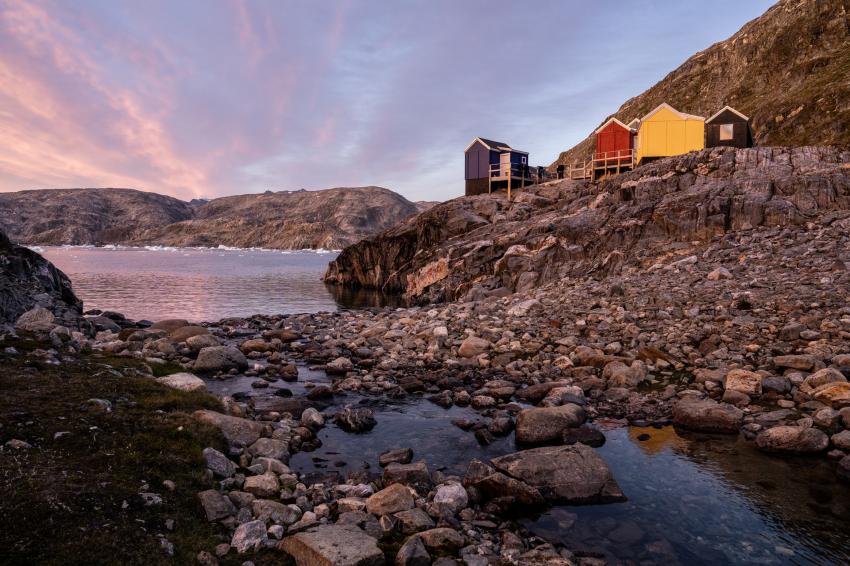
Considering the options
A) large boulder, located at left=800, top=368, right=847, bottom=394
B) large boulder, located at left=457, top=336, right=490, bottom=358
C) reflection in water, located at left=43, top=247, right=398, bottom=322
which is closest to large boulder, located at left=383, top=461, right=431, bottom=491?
large boulder, located at left=457, top=336, right=490, bottom=358

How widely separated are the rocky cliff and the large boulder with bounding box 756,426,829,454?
21.9 m

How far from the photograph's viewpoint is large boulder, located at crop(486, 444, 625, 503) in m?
9.03

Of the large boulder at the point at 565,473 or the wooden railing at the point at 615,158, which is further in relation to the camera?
the wooden railing at the point at 615,158

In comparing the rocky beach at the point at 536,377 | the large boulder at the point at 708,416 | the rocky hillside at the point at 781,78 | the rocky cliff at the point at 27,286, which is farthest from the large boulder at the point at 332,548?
the rocky hillside at the point at 781,78

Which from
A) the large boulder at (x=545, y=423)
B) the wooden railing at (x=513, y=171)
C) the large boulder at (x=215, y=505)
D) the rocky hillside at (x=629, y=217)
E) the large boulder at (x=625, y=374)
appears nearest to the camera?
the large boulder at (x=215, y=505)

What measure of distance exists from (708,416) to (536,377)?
5.27m

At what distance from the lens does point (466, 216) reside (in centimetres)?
4666

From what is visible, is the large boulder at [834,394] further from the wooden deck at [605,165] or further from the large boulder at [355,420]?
the wooden deck at [605,165]

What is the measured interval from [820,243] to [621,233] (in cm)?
1119

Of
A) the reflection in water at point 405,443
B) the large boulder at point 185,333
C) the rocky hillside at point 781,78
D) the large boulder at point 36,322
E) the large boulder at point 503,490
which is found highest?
the rocky hillside at point 781,78

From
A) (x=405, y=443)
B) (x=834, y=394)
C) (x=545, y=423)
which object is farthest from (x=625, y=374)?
(x=405, y=443)

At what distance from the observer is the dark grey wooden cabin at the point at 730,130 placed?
47156 mm

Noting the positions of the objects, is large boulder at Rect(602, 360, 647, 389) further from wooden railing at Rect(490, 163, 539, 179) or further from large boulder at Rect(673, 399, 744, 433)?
wooden railing at Rect(490, 163, 539, 179)

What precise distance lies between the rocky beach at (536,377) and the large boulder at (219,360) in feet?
0.37
